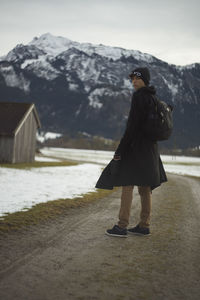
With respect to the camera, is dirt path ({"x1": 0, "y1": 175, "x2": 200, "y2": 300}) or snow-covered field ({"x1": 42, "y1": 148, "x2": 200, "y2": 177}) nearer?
dirt path ({"x1": 0, "y1": 175, "x2": 200, "y2": 300})

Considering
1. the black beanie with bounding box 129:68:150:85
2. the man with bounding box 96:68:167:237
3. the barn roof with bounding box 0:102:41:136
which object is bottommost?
the man with bounding box 96:68:167:237

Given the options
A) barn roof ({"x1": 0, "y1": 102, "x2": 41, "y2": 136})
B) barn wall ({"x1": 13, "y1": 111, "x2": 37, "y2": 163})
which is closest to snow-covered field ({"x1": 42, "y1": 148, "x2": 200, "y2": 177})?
barn wall ({"x1": 13, "y1": 111, "x2": 37, "y2": 163})

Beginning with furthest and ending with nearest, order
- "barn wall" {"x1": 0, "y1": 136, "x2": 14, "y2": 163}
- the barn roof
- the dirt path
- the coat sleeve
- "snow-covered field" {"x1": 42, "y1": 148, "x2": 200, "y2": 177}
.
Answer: "snow-covered field" {"x1": 42, "y1": 148, "x2": 200, "y2": 177} → the barn roof → "barn wall" {"x1": 0, "y1": 136, "x2": 14, "y2": 163} → the coat sleeve → the dirt path

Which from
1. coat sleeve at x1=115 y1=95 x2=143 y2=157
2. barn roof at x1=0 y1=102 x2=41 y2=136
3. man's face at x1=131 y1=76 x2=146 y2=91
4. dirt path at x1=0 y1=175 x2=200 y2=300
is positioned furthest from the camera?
barn roof at x1=0 y1=102 x2=41 y2=136

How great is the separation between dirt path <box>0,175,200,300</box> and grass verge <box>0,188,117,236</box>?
1.01ft

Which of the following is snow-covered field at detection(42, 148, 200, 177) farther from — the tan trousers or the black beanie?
the black beanie

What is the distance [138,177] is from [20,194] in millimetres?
5240

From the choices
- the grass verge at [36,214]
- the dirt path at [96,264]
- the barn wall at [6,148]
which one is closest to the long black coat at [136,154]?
the dirt path at [96,264]

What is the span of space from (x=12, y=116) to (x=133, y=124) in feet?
80.4

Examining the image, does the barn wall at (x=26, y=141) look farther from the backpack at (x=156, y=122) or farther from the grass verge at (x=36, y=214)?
the backpack at (x=156, y=122)

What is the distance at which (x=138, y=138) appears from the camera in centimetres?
459

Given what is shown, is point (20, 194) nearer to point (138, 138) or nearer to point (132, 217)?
point (132, 217)

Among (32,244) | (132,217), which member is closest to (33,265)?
(32,244)

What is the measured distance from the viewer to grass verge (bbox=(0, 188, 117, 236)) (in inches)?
197
